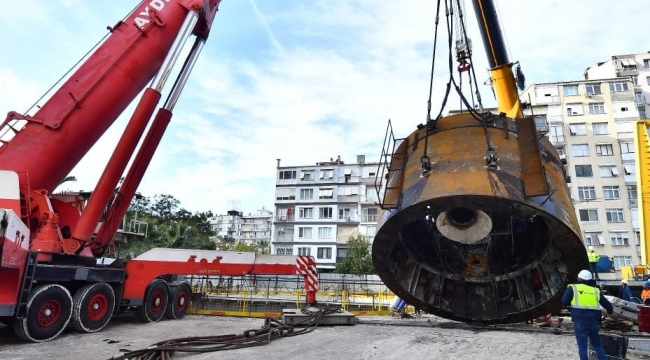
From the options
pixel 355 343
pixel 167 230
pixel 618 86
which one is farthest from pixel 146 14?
pixel 618 86

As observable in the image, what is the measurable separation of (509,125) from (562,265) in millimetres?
2298

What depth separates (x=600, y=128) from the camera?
39.9 meters

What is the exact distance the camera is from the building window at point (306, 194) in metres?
46.7

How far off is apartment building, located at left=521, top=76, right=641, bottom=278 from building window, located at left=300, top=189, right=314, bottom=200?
75.2 ft

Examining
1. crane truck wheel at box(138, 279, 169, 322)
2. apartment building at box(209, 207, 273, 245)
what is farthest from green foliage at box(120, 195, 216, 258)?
apartment building at box(209, 207, 273, 245)

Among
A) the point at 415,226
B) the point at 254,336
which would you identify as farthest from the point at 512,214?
the point at 254,336

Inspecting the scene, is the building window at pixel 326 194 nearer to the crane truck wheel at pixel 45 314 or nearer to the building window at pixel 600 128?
the building window at pixel 600 128

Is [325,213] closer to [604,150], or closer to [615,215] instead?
[615,215]

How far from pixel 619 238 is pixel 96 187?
4012 cm

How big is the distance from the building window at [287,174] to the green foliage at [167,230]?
9646mm

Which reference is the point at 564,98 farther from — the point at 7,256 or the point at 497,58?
the point at 7,256

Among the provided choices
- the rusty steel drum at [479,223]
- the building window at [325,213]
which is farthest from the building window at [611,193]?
the rusty steel drum at [479,223]

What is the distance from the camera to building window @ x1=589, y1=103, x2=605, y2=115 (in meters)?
40.4

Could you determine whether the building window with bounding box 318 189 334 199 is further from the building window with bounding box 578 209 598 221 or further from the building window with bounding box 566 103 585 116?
the building window with bounding box 566 103 585 116
